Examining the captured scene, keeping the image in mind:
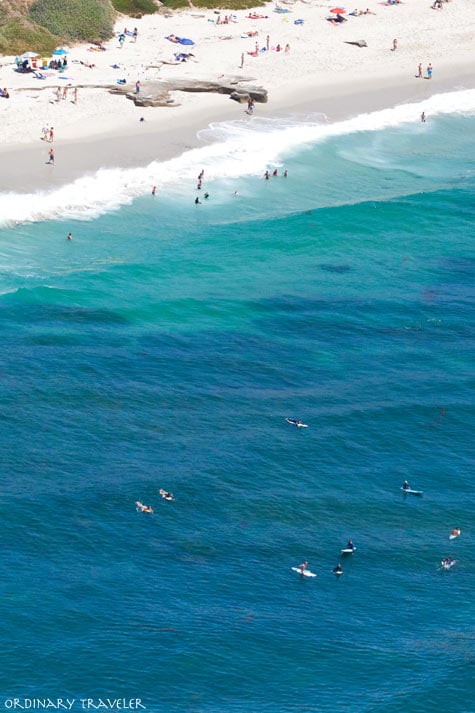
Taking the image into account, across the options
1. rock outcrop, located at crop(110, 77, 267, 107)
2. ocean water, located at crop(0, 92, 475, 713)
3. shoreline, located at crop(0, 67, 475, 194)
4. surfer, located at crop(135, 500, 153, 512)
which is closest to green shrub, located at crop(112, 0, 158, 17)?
rock outcrop, located at crop(110, 77, 267, 107)

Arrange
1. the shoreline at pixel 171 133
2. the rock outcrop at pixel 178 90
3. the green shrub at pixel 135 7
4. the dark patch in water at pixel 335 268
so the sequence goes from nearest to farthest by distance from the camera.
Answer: the dark patch in water at pixel 335 268 < the shoreline at pixel 171 133 < the rock outcrop at pixel 178 90 < the green shrub at pixel 135 7

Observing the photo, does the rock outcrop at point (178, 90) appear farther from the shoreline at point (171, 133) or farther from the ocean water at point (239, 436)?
the ocean water at point (239, 436)

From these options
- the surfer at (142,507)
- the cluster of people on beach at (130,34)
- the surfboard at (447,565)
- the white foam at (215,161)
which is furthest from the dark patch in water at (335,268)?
the cluster of people on beach at (130,34)

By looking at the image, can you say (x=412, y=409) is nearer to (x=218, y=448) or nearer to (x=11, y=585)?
(x=218, y=448)

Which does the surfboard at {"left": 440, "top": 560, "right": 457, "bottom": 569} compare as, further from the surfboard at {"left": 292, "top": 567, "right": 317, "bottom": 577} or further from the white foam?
the white foam

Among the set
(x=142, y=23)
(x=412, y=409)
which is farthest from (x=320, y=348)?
(x=142, y=23)

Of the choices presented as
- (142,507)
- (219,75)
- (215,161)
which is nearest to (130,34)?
(219,75)
